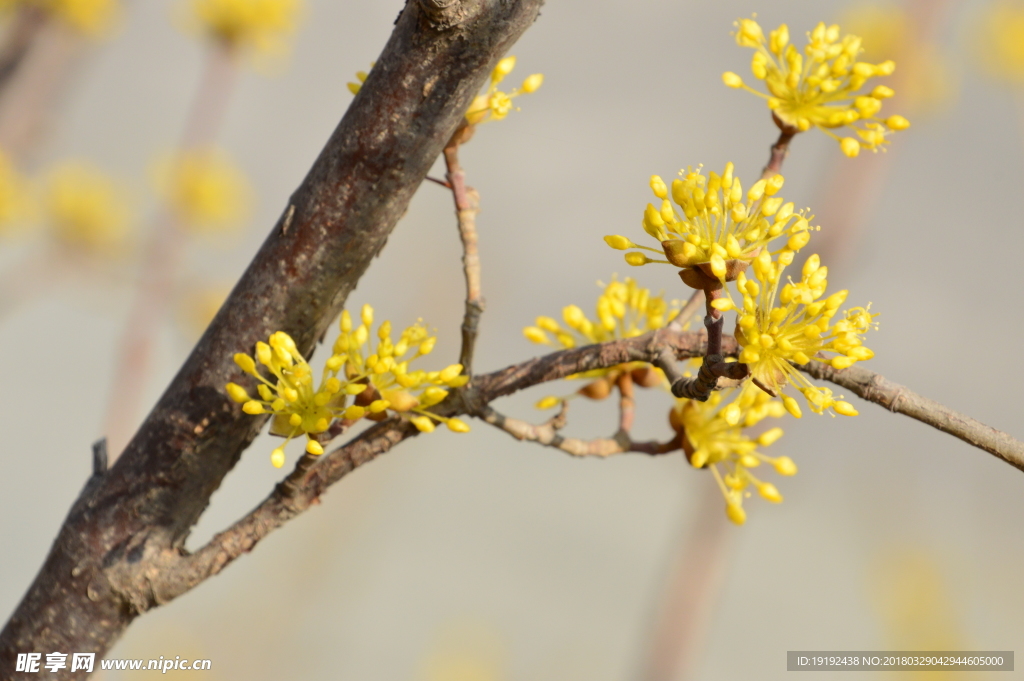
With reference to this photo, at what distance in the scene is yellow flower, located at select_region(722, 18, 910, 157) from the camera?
58 centimetres

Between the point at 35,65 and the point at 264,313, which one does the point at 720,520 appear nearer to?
the point at 264,313

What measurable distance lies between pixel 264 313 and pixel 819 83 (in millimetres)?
451

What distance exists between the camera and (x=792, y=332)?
1.57ft

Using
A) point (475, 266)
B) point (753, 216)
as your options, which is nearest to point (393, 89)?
point (475, 266)

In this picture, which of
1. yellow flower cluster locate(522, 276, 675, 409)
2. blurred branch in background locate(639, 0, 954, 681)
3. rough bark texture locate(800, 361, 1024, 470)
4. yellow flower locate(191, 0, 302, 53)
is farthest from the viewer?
yellow flower locate(191, 0, 302, 53)

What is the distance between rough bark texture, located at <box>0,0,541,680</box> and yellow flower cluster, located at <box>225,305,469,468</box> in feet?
0.09

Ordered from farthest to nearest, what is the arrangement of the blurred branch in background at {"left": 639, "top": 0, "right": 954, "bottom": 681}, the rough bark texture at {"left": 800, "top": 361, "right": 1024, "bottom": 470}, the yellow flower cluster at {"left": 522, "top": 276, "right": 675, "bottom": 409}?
1. the blurred branch in background at {"left": 639, "top": 0, "right": 954, "bottom": 681}
2. the yellow flower cluster at {"left": 522, "top": 276, "right": 675, "bottom": 409}
3. the rough bark texture at {"left": 800, "top": 361, "right": 1024, "bottom": 470}

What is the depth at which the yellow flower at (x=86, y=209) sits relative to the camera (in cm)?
169

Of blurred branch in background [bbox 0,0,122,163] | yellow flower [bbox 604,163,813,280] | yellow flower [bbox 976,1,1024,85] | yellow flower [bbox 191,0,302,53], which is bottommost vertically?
yellow flower [bbox 604,163,813,280]

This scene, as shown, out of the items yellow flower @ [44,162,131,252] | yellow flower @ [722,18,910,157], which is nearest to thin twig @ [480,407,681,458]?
yellow flower @ [722,18,910,157]

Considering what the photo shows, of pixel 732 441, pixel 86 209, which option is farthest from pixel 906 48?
pixel 86 209

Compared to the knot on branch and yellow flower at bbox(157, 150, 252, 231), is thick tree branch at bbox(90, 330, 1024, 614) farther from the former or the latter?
yellow flower at bbox(157, 150, 252, 231)

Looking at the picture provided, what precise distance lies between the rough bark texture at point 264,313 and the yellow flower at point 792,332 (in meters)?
0.22

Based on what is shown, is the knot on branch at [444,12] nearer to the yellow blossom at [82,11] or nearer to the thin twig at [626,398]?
the thin twig at [626,398]
